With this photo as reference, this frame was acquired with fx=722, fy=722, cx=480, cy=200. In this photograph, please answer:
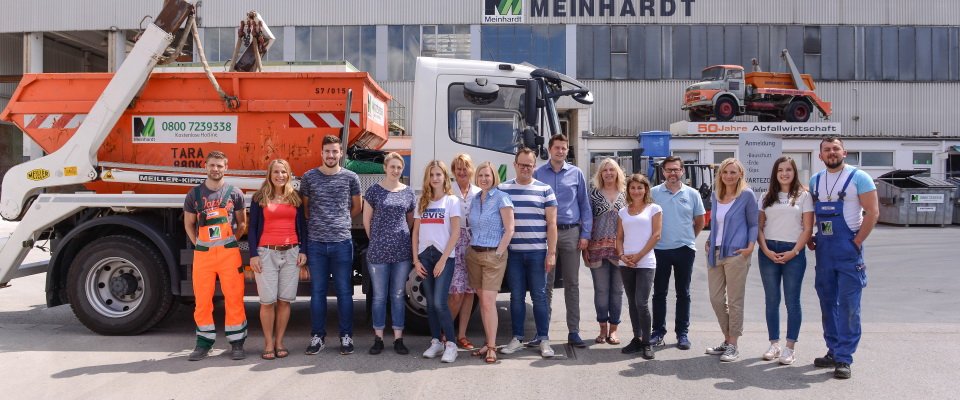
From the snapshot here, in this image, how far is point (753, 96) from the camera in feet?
96.2

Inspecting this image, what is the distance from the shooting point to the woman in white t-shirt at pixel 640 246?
20.4 ft

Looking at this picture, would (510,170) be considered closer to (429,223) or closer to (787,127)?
(429,223)

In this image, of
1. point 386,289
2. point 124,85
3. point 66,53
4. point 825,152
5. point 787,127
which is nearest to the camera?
point 825,152

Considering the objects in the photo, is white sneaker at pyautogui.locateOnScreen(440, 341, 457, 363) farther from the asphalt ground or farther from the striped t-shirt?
the striped t-shirt

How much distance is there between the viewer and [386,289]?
20.4 ft

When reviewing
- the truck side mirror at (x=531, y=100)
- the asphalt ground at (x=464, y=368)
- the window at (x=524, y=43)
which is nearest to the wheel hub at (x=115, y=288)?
the asphalt ground at (x=464, y=368)

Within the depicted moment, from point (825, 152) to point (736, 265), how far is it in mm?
1159

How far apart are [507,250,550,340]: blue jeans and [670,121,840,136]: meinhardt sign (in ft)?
74.6

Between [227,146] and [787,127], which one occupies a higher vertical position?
[787,127]

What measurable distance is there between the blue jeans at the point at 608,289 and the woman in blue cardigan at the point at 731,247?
31.9 inches

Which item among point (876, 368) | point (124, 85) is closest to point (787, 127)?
point (876, 368)

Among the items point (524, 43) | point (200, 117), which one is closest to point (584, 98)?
point (200, 117)

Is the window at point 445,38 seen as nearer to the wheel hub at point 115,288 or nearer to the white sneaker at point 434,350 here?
the wheel hub at point 115,288

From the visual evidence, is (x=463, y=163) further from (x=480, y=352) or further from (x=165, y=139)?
(x=165, y=139)
